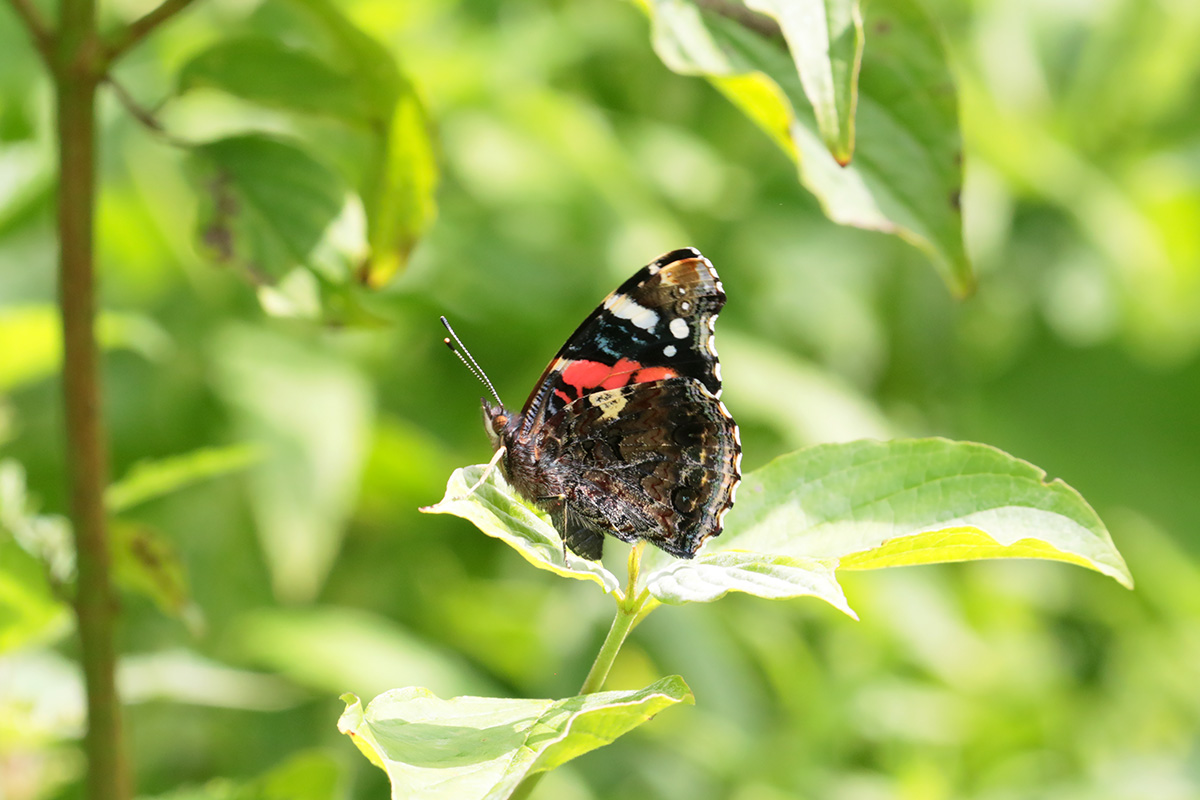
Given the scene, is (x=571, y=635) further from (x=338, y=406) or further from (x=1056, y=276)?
(x=1056, y=276)

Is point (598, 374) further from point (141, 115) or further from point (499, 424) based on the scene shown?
point (141, 115)

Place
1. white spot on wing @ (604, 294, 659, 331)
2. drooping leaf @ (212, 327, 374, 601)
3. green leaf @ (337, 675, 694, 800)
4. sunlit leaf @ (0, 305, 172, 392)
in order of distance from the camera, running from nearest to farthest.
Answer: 1. green leaf @ (337, 675, 694, 800)
2. white spot on wing @ (604, 294, 659, 331)
3. sunlit leaf @ (0, 305, 172, 392)
4. drooping leaf @ (212, 327, 374, 601)

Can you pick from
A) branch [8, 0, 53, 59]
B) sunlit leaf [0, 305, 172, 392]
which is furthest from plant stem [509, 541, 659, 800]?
sunlit leaf [0, 305, 172, 392]

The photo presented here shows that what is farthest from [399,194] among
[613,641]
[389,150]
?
[613,641]

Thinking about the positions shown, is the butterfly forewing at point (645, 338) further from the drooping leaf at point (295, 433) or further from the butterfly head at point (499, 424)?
the drooping leaf at point (295, 433)

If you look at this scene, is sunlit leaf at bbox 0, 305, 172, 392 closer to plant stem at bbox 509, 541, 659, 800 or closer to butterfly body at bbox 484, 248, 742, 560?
butterfly body at bbox 484, 248, 742, 560

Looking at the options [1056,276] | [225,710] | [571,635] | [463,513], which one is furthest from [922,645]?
[463,513]

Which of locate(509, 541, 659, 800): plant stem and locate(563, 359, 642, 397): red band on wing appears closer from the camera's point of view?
locate(509, 541, 659, 800): plant stem
